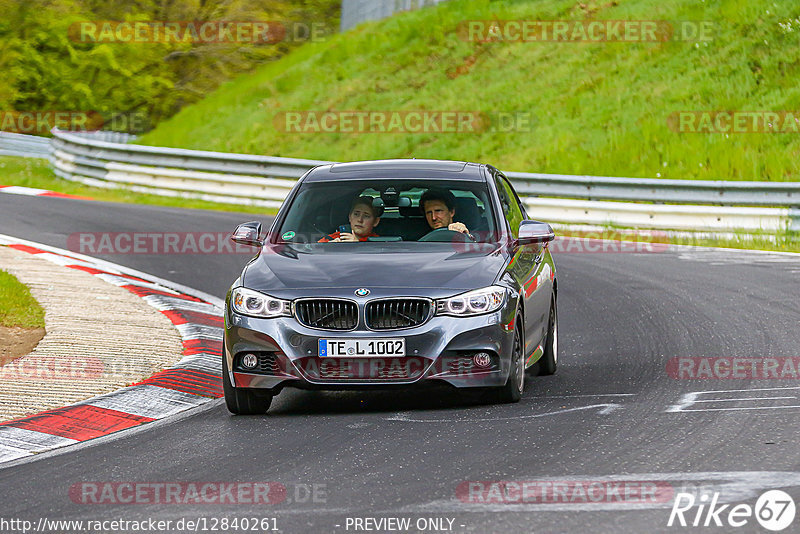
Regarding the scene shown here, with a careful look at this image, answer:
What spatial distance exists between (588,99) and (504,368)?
→ 70.4 ft

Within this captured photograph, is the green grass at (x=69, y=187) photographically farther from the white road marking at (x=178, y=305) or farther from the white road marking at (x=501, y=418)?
the white road marking at (x=501, y=418)

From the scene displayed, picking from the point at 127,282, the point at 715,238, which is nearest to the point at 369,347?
the point at 127,282

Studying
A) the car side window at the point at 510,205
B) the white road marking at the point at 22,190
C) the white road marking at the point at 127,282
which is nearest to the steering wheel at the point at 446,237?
the car side window at the point at 510,205

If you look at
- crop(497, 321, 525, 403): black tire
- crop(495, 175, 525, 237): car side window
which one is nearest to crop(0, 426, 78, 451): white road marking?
crop(497, 321, 525, 403): black tire

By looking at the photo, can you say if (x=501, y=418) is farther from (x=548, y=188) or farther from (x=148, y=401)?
(x=548, y=188)

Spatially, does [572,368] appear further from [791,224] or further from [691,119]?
[691,119]

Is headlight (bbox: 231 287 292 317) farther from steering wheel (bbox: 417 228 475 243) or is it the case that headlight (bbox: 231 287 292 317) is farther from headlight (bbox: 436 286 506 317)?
steering wheel (bbox: 417 228 475 243)

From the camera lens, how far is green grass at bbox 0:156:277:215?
83.9 feet

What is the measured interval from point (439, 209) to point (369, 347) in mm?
1718

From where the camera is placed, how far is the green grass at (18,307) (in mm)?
11445

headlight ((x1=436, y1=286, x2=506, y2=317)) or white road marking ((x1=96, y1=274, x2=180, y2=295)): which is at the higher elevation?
headlight ((x1=436, y1=286, x2=506, y2=317))

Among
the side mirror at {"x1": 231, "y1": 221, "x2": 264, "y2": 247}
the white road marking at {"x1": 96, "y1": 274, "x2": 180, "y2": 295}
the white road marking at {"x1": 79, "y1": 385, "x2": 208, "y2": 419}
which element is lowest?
the white road marking at {"x1": 79, "y1": 385, "x2": 208, "y2": 419}

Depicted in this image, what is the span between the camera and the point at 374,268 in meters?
8.20

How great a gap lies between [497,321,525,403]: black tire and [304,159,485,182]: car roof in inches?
62.0
